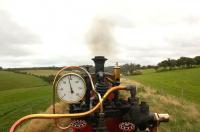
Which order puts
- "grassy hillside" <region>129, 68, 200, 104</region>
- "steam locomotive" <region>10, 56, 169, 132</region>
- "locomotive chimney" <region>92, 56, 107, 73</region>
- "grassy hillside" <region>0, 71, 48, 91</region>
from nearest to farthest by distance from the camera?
"steam locomotive" <region>10, 56, 169, 132</region>, "locomotive chimney" <region>92, 56, 107, 73</region>, "grassy hillside" <region>129, 68, 200, 104</region>, "grassy hillside" <region>0, 71, 48, 91</region>

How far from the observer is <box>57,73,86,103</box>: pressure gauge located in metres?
4.46

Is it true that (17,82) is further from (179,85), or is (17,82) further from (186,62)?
(186,62)

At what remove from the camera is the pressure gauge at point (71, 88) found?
4.46 m

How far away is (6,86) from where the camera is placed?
58.6m

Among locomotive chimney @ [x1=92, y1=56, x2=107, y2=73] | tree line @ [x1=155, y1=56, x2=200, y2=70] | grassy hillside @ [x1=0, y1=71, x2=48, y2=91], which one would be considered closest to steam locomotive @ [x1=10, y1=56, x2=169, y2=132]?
locomotive chimney @ [x1=92, y1=56, x2=107, y2=73]

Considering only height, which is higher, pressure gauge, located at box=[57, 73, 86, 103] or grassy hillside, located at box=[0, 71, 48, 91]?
pressure gauge, located at box=[57, 73, 86, 103]

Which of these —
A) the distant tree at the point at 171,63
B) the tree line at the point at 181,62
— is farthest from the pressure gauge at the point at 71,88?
the distant tree at the point at 171,63

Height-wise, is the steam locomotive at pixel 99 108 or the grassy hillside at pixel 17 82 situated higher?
the steam locomotive at pixel 99 108

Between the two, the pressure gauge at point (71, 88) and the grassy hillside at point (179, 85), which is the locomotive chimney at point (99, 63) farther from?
the grassy hillside at point (179, 85)

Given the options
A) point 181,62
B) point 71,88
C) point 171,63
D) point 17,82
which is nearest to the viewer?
point 71,88

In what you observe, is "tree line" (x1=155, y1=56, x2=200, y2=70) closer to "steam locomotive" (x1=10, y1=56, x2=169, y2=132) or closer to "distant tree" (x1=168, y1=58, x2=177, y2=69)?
"distant tree" (x1=168, y1=58, x2=177, y2=69)

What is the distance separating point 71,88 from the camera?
4461 millimetres

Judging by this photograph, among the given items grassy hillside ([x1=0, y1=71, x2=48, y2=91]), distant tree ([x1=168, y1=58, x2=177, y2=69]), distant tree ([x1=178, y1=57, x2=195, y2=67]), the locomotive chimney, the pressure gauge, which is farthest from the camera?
distant tree ([x1=168, y1=58, x2=177, y2=69])

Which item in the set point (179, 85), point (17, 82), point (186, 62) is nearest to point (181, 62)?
point (186, 62)
